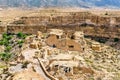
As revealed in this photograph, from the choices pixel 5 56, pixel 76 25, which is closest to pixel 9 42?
pixel 5 56

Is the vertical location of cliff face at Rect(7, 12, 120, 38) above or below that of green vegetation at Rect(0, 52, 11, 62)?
above

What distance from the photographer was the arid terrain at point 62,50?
35500 millimetres

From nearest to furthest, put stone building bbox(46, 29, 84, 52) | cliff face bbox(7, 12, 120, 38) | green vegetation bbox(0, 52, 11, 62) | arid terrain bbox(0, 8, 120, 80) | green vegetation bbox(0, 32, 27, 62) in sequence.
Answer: arid terrain bbox(0, 8, 120, 80)
stone building bbox(46, 29, 84, 52)
green vegetation bbox(0, 52, 11, 62)
green vegetation bbox(0, 32, 27, 62)
cliff face bbox(7, 12, 120, 38)

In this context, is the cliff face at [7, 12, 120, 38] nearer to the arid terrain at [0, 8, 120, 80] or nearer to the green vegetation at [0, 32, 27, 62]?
the arid terrain at [0, 8, 120, 80]

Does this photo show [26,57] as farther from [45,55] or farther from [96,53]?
[96,53]

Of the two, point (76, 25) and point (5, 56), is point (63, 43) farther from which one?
point (76, 25)

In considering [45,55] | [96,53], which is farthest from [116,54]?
[45,55]

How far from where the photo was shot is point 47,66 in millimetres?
37062

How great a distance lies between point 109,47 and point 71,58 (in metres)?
19.9

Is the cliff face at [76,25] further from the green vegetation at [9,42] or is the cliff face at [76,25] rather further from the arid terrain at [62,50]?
the green vegetation at [9,42]

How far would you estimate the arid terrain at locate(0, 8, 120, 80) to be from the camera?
35.5 meters

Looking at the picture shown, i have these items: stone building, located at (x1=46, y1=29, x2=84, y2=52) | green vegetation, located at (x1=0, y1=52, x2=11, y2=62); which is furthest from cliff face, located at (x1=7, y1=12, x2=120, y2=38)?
stone building, located at (x1=46, y1=29, x2=84, y2=52)

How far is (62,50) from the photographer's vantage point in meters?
49.2

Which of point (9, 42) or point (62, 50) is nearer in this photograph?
point (62, 50)
